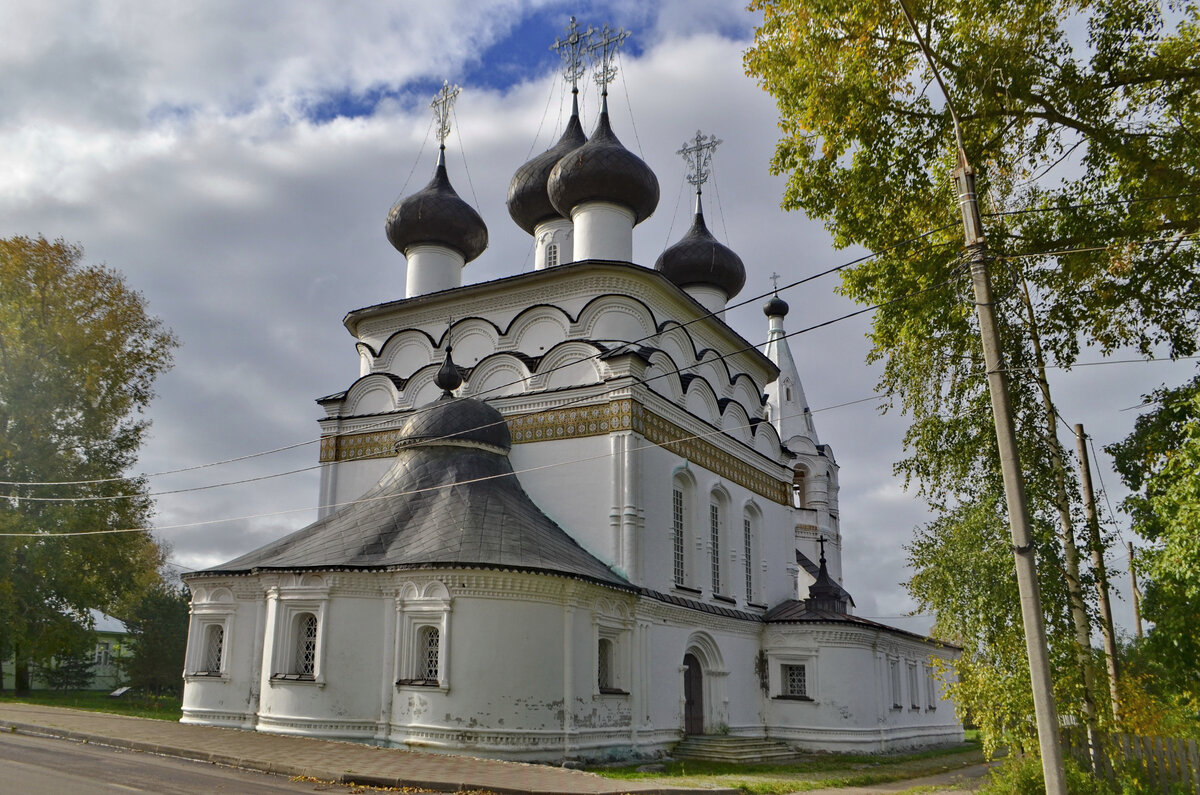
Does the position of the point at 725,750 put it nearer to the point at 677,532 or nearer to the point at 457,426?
the point at 677,532

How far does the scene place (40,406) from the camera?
20.0m

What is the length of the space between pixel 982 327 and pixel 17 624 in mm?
20203

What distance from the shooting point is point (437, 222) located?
20000 millimetres

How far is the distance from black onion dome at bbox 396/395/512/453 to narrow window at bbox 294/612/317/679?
3.07m

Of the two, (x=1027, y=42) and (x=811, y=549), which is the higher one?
(x=1027, y=42)

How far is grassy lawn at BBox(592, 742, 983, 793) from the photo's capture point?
37.8 ft

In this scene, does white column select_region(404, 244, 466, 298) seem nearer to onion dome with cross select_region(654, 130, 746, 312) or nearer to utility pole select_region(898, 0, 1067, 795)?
onion dome with cross select_region(654, 130, 746, 312)

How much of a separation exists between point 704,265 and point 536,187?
435 centimetres

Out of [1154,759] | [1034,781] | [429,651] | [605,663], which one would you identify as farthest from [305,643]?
[1154,759]

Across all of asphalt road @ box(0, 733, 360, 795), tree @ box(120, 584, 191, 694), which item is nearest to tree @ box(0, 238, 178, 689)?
tree @ box(120, 584, 191, 694)

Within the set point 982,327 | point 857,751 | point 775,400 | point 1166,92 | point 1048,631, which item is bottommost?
point 857,751

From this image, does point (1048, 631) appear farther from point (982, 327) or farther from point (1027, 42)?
point (1027, 42)

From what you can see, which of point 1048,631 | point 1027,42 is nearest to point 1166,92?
point 1027,42

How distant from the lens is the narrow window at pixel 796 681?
703 inches
